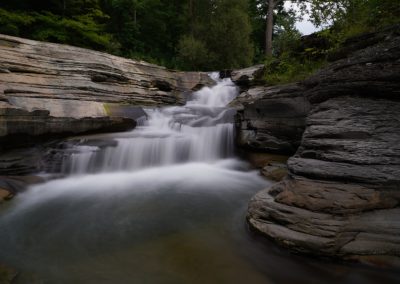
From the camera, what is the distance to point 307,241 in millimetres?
3496

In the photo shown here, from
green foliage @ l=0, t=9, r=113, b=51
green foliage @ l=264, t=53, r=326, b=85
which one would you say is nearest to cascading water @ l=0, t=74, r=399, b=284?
green foliage @ l=264, t=53, r=326, b=85

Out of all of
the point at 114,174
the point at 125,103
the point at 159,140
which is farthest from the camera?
the point at 125,103

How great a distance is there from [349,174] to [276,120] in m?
3.62

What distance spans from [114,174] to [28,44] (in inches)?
219

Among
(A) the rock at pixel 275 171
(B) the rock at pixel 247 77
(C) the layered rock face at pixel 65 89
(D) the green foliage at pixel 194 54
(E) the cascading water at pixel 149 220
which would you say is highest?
(D) the green foliage at pixel 194 54

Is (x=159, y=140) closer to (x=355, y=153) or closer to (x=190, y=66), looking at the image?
(x=355, y=153)

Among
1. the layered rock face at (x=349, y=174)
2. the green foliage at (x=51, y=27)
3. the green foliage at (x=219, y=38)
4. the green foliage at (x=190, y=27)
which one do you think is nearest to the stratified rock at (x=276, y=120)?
the green foliage at (x=190, y=27)

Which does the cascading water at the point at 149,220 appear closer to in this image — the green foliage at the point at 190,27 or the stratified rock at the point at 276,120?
the stratified rock at the point at 276,120

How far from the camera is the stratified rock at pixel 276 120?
6898 mm

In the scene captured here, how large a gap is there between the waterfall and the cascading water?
0.03 metres

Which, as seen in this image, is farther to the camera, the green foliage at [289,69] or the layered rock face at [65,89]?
the green foliage at [289,69]

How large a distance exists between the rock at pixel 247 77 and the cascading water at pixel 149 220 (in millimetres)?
3614

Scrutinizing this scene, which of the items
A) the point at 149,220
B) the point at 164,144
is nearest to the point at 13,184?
the point at 149,220

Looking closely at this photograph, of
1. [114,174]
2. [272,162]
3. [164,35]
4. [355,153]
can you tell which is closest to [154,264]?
[355,153]
